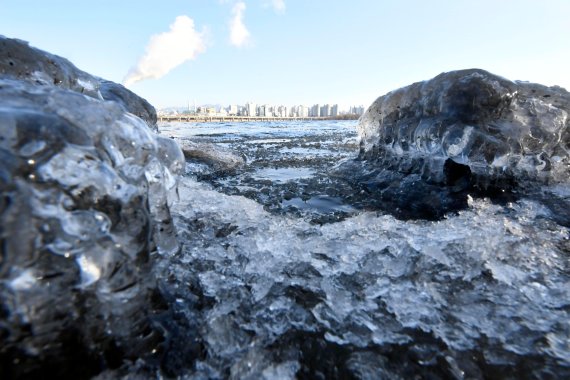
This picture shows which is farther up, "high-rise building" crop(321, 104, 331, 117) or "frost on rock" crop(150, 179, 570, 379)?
"high-rise building" crop(321, 104, 331, 117)

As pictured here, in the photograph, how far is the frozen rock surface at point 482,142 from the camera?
3416mm

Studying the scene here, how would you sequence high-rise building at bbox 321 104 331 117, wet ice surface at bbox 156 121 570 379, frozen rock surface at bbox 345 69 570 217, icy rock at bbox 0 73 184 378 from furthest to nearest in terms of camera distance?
high-rise building at bbox 321 104 331 117 < frozen rock surface at bbox 345 69 570 217 < wet ice surface at bbox 156 121 570 379 < icy rock at bbox 0 73 184 378

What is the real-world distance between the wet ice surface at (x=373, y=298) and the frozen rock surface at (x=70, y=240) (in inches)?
9.7

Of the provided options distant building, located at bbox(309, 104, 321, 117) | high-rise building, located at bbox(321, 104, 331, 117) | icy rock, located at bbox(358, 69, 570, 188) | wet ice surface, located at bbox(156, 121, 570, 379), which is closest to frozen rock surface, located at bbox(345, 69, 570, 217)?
icy rock, located at bbox(358, 69, 570, 188)

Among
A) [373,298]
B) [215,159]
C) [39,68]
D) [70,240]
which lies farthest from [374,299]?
[215,159]

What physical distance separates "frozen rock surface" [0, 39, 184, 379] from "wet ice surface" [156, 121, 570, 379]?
9.7 inches

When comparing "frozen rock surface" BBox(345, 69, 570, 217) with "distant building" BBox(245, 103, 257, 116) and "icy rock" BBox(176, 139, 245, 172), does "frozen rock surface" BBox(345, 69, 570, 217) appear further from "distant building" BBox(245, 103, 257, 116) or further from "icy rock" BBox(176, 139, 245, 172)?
"distant building" BBox(245, 103, 257, 116)

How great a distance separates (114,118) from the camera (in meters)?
1.47

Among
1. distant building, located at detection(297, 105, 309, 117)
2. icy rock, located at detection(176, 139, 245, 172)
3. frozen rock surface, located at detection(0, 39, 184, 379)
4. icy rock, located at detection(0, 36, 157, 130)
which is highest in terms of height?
distant building, located at detection(297, 105, 309, 117)

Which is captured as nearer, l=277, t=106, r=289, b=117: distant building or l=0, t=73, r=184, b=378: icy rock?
l=0, t=73, r=184, b=378: icy rock

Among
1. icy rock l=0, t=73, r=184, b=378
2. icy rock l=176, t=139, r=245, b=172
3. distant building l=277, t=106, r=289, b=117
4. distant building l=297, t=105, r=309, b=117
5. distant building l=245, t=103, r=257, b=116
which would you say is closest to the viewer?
icy rock l=0, t=73, r=184, b=378

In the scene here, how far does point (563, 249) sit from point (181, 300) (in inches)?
94.8

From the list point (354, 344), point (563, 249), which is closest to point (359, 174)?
point (563, 249)

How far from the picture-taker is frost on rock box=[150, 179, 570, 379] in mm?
1111
